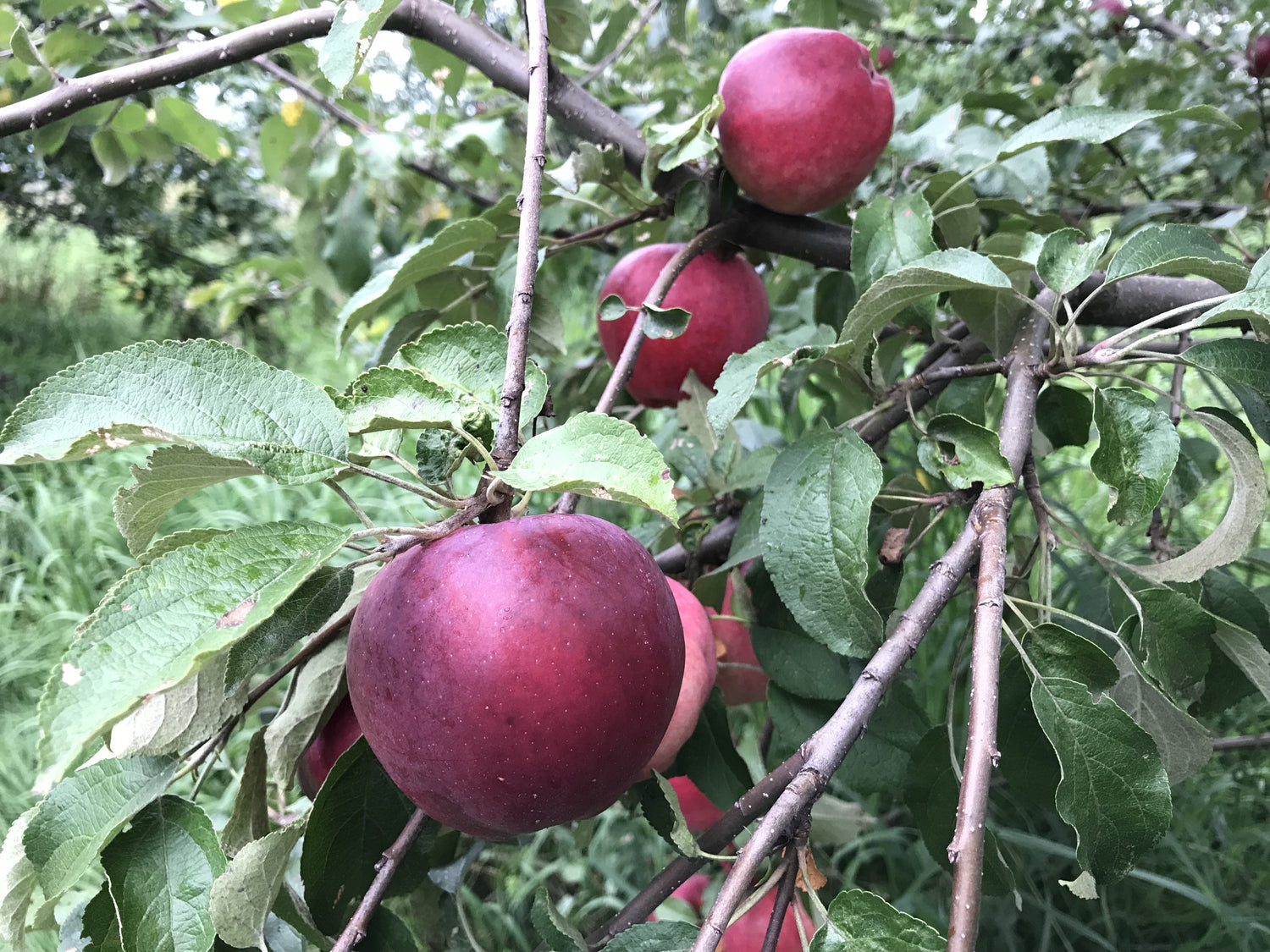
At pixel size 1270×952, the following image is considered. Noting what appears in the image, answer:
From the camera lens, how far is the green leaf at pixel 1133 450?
1.52 ft

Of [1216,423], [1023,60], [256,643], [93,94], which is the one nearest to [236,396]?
[256,643]

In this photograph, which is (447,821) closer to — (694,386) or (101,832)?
(101,832)

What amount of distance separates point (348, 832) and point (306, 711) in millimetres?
79

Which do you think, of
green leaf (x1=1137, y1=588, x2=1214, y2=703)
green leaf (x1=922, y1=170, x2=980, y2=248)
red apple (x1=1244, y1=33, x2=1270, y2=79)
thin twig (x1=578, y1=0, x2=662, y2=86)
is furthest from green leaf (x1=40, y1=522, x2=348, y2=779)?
red apple (x1=1244, y1=33, x2=1270, y2=79)

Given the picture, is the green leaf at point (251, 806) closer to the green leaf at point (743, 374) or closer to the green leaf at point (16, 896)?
the green leaf at point (16, 896)

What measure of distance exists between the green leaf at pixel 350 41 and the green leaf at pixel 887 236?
1.09 feet

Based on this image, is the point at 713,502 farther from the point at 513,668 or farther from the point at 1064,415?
the point at 513,668

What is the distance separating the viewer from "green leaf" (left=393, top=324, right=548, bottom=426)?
1.34 feet

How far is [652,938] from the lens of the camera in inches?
16.6

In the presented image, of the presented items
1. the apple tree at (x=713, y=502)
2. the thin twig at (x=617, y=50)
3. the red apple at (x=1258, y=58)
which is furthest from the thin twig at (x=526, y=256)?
the red apple at (x=1258, y=58)

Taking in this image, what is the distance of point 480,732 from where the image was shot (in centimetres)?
37

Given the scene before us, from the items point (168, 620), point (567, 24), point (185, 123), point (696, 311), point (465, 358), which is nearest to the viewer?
point (168, 620)

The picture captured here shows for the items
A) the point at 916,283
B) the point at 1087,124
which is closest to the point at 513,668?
the point at 916,283

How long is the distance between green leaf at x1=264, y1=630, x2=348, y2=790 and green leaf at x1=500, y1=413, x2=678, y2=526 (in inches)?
10.1
